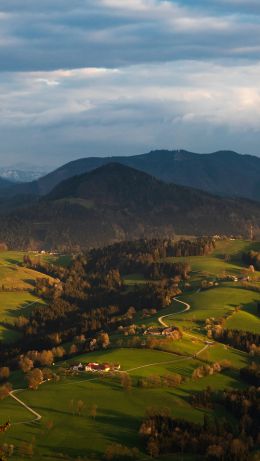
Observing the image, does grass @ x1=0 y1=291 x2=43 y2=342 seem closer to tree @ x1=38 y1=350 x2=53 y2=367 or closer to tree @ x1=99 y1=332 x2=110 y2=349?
tree @ x1=99 y1=332 x2=110 y2=349

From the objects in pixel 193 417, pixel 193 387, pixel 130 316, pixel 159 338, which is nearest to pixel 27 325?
pixel 130 316

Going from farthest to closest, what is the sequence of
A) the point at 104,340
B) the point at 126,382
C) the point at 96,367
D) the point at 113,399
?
the point at 104,340, the point at 96,367, the point at 126,382, the point at 113,399

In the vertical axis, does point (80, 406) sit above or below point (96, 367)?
below

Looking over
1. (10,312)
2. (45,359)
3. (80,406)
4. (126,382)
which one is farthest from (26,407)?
(10,312)

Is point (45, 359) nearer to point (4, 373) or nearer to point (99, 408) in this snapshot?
point (4, 373)

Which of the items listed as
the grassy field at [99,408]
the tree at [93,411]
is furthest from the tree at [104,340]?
the tree at [93,411]

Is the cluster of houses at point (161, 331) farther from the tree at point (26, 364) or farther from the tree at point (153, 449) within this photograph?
the tree at point (153, 449)

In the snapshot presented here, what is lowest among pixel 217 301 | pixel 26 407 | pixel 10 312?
pixel 10 312

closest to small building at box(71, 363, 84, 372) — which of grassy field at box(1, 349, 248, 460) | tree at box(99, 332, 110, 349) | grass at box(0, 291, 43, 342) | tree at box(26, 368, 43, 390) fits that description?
grassy field at box(1, 349, 248, 460)
